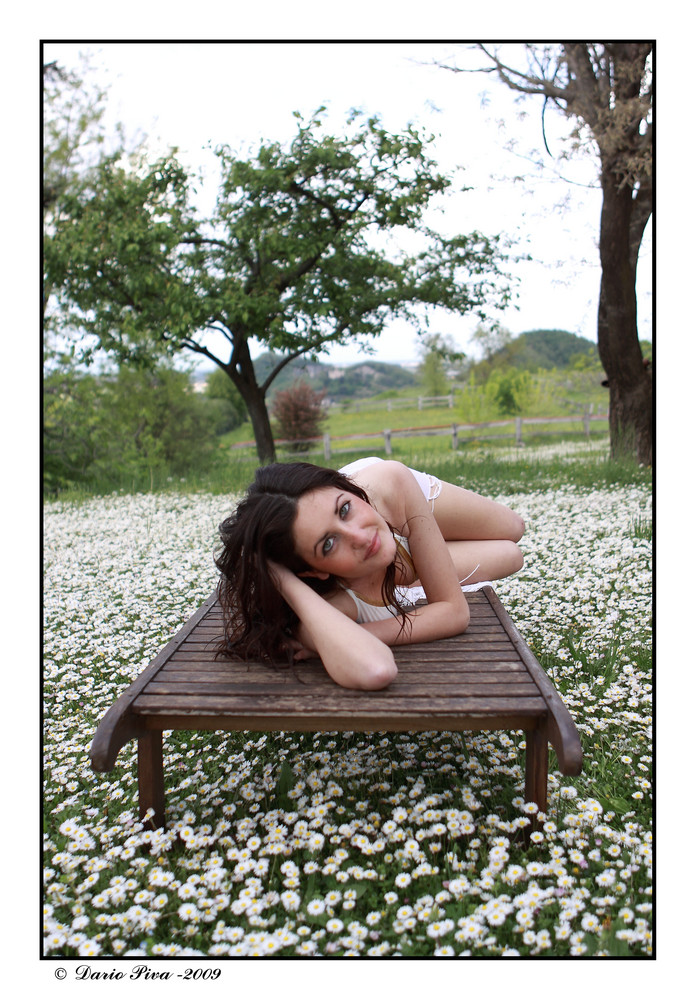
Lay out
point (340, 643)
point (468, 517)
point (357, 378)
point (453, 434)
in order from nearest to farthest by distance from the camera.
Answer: point (340, 643)
point (468, 517)
point (453, 434)
point (357, 378)

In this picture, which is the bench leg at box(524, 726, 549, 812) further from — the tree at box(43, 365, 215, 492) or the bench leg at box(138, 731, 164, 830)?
the tree at box(43, 365, 215, 492)

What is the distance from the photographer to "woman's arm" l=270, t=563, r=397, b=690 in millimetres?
2541

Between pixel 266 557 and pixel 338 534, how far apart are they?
297mm

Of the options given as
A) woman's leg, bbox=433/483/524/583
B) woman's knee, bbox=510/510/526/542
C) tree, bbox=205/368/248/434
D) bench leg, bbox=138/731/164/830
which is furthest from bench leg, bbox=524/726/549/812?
tree, bbox=205/368/248/434

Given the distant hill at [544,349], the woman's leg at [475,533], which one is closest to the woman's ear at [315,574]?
the woman's leg at [475,533]

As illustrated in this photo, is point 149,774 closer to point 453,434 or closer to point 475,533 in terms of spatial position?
point 475,533

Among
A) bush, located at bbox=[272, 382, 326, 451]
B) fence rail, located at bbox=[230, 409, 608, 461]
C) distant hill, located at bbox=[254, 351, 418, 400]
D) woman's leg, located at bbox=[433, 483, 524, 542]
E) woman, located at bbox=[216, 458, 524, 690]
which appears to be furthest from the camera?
distant hill, located at bbox=[254, 351, 418, 400]

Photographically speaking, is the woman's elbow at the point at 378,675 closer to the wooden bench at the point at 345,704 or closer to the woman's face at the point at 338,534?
the wooden bench at the point at 345,704

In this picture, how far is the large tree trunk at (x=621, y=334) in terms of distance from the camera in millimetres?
10273

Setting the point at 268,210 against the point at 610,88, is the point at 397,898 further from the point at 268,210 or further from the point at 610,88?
the point at 268,210

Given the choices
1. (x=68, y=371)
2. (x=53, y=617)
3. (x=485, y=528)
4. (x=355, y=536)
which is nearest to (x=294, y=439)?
(x=68, y=371)

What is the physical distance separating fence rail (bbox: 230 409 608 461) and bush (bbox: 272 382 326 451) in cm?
59

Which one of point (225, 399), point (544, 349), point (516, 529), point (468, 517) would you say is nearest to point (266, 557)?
point (468, 517)

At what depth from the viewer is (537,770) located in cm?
254
